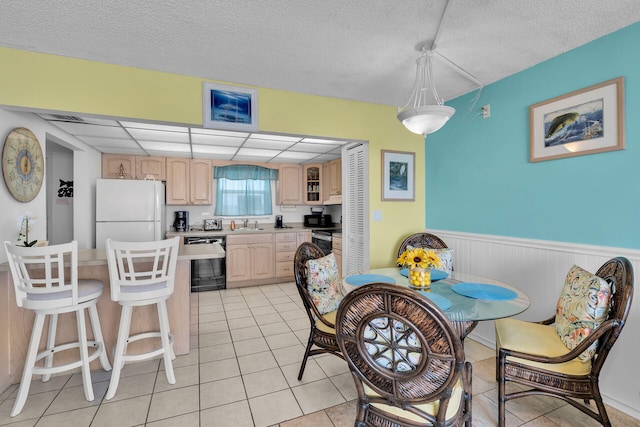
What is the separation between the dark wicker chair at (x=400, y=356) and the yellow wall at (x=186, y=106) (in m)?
2.03

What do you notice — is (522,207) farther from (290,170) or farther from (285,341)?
(290,170)

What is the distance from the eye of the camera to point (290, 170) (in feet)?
17.7

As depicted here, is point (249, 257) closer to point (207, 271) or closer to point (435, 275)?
point (207, 271)

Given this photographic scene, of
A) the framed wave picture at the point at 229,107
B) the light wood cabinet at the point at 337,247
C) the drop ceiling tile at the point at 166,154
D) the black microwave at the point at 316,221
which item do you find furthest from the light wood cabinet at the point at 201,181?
the framed wave picture at the point at 229,107

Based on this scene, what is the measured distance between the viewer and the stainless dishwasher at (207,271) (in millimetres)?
4457

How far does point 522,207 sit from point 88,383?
3.46 meters

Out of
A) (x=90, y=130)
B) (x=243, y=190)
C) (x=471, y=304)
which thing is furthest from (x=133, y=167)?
(x=471, y=304)

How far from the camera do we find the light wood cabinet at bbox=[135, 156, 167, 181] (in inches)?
176

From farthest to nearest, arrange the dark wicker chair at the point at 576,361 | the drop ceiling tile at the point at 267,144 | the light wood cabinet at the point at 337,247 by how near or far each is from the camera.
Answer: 1. the light wood cabinet at the point at 337,247
2. the drop ceiling tile at the point at 267,144
3. the dark wicker chair at the point at 576,361

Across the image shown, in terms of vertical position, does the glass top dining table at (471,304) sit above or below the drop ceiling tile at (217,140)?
below

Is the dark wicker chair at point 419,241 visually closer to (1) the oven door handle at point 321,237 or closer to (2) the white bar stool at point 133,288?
(1) the oven door handle at point 321,237

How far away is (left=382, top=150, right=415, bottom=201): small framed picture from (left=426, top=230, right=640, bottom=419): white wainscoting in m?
0.61

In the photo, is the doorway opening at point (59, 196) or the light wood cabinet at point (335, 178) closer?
the doorway opening at point (59, 196)

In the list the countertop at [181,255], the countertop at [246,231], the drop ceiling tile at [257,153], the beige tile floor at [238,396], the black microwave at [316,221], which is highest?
the drop ceiling tile at [257,153]
